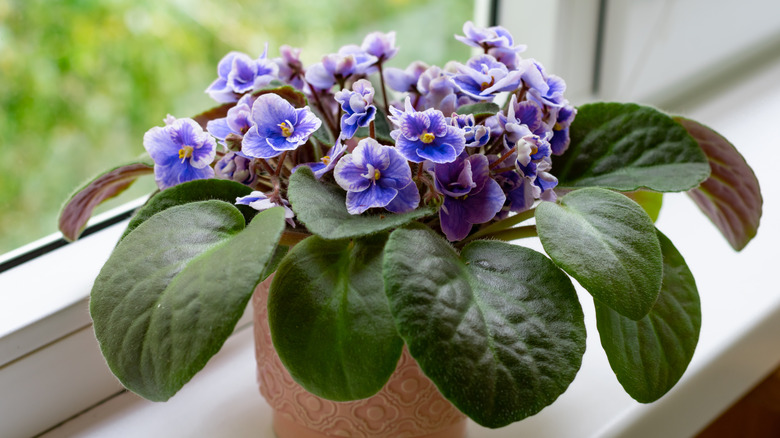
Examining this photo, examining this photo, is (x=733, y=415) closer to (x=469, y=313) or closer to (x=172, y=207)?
(x=469, y=313)

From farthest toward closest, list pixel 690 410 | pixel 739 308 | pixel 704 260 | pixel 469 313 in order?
1. pixel 704 260
2. pixel 739 308
3. pixel 690 410
4. pixel 469 313

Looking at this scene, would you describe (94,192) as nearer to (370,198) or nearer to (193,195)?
(193,195)

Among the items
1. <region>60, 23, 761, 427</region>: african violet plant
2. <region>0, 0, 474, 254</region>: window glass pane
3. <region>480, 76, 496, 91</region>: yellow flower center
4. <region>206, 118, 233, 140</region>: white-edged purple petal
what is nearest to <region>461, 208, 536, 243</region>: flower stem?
<region>60, 23, 761, 427</region>: african violet plant

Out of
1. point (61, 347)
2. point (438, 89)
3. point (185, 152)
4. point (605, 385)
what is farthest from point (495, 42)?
point (61, 347)

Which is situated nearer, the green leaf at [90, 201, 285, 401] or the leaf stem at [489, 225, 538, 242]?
the green leaf at [90, 201, 285, 401]

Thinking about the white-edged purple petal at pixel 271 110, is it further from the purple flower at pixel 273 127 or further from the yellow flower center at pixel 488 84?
the yellow flower center at pixel 488 84

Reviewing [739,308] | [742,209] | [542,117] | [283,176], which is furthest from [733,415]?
[283,176]

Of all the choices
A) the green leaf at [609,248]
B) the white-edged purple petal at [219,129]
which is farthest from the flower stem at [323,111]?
the green leaf at [609,248]

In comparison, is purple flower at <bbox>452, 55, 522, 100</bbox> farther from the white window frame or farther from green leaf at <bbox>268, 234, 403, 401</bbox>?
the white window frame
